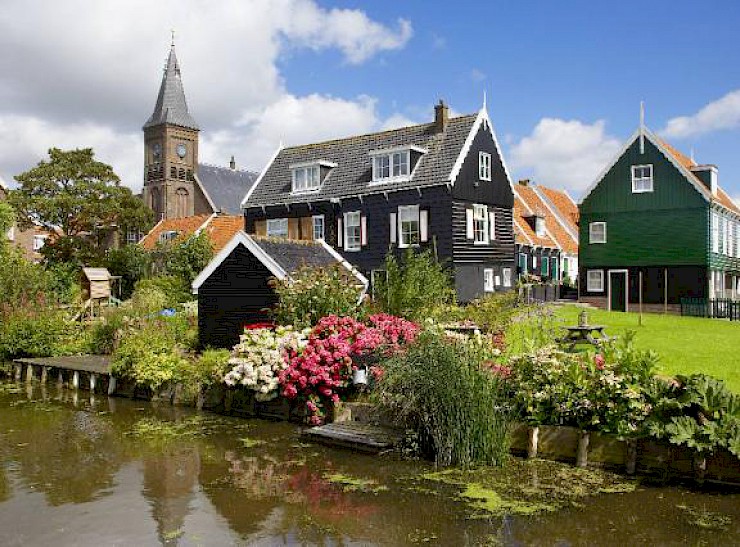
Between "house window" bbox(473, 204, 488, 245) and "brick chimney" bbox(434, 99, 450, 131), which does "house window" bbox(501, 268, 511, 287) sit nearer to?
"house window" bbox(473, 204, 488, 245)

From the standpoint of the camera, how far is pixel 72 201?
44.7 m

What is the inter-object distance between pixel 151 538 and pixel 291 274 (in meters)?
10.5

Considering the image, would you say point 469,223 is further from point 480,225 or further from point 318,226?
point 318,226

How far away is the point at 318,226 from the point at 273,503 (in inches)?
1021

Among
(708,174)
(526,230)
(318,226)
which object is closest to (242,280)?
A: (318,226)

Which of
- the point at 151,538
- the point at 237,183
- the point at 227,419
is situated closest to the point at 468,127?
the point at 227,419

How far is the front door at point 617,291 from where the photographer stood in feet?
121

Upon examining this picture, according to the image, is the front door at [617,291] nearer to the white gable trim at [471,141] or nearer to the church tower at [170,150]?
the white gable trim at [471,141]

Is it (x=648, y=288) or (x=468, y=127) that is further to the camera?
(x=648, y=288)

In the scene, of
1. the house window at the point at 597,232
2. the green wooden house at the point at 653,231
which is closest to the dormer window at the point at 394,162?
the green wooden house at the point at 653,231

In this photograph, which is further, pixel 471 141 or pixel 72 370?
pixel 471 141

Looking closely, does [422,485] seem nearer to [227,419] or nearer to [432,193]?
[227,419]

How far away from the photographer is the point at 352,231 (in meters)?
33.6

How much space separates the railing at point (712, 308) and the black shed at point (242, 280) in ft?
67.3
